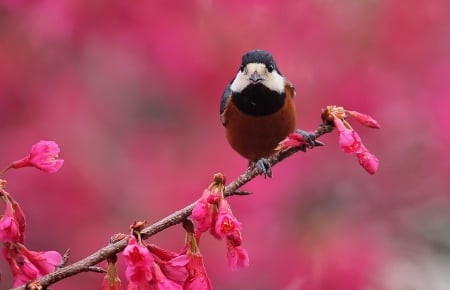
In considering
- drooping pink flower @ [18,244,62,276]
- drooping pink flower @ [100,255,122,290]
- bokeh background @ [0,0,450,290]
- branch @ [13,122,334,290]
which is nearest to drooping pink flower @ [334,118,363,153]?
branch @ [13,122,334,290]

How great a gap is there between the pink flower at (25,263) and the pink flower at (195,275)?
0.73 ft

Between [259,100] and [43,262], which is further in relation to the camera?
[259,100]

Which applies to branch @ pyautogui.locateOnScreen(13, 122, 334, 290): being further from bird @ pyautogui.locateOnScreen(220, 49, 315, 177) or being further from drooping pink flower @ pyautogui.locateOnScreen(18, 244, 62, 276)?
bird @ pyautogui.locateOnScreen(220, 49, 315, 177)

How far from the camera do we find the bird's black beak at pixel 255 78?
1.69 m

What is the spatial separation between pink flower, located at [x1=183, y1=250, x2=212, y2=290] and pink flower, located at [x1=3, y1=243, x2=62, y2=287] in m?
0.22

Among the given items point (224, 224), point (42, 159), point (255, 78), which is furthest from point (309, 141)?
point (255, 78)

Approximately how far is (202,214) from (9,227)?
0.97 feet

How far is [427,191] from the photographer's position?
287 cm

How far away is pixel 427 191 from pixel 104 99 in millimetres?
1315

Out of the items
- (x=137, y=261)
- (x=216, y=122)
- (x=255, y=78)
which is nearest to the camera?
(x=137, y=261)

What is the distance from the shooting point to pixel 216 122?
105 inches

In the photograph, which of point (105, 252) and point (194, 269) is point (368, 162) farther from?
point (105, 252)

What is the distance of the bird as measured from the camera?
1.73 metres

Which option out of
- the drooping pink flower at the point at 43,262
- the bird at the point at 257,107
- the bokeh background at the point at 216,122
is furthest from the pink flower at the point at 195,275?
the bokeh background at the point at 216,122
